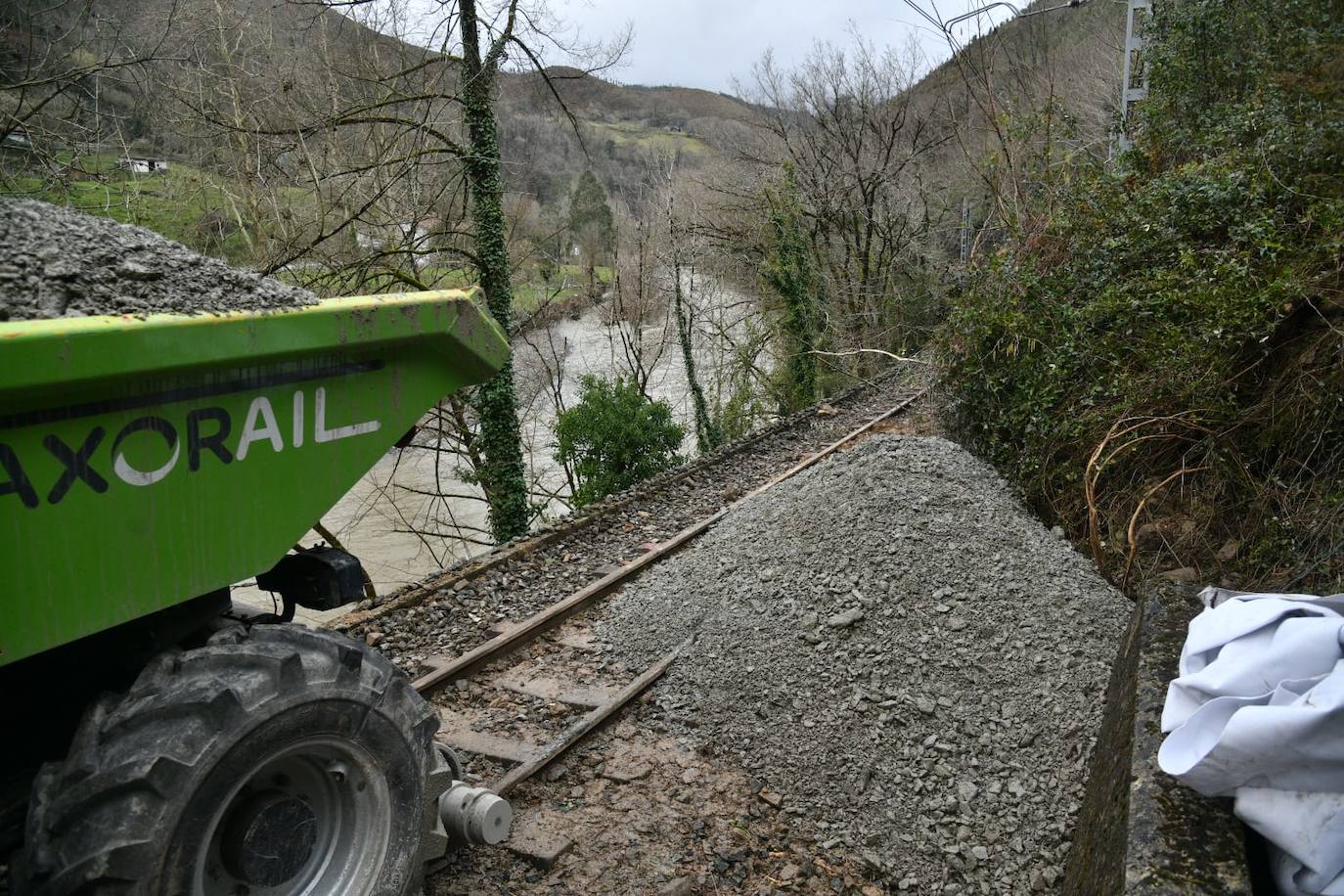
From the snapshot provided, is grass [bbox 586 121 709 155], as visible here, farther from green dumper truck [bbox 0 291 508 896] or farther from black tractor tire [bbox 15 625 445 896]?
black tractor tire [bbox 15 625 445 896]

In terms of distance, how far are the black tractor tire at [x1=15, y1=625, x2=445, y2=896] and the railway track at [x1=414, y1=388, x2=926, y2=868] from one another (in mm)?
1283

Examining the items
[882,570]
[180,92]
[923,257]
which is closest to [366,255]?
[180,92]

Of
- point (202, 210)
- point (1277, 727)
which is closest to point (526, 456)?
point (202, 210)

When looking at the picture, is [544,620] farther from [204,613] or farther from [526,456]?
[526,456]

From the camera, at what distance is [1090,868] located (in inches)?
120

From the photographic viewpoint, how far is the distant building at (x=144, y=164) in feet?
43.0

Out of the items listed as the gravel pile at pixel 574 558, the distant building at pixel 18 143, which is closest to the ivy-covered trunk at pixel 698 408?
the gravel pile at pixel 574 558

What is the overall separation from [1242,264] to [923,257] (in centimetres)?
1993

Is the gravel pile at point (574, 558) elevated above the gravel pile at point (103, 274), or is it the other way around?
the gravel pile at point (103, 274)

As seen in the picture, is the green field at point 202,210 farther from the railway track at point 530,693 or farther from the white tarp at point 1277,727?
the white tarp at point 1277,727

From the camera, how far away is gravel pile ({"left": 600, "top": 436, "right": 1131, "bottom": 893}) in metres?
4.34

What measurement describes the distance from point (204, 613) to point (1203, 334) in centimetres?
658

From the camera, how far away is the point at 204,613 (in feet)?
10.1

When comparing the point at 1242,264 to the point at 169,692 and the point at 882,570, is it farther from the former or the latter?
the point at 169,692
